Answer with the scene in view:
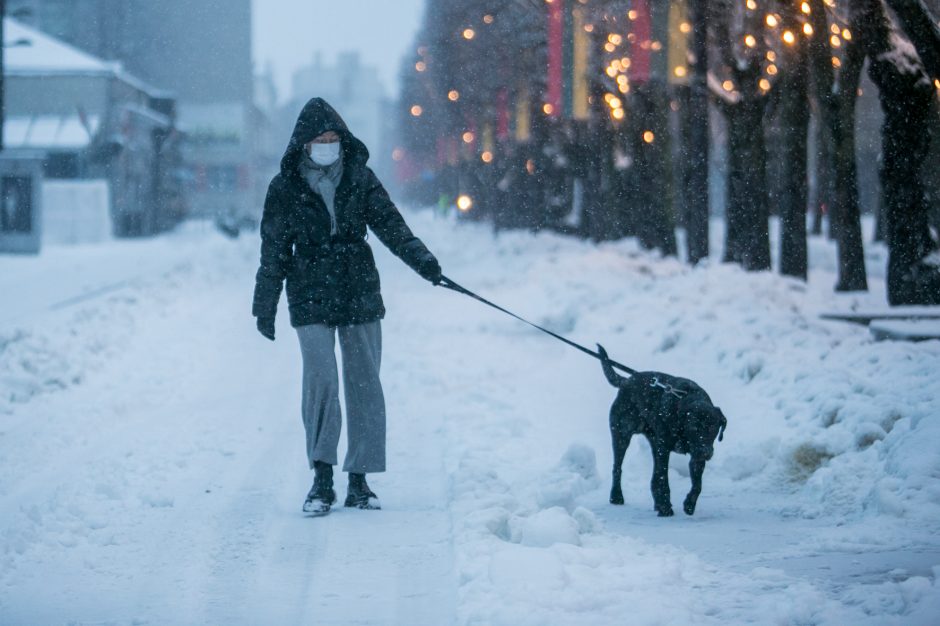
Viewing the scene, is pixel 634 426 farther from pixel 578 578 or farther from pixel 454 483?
pixel 578 578

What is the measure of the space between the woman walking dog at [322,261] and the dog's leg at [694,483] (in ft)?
5.73

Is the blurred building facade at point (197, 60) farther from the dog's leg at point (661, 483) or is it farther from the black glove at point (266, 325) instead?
the dog's leg at point (661, 483)

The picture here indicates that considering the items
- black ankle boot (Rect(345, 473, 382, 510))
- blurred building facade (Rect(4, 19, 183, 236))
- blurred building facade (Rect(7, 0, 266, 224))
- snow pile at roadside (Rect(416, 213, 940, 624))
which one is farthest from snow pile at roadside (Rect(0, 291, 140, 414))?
blurred building facade (Rect(7, 0, 266, 224))

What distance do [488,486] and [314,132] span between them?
2238 mm

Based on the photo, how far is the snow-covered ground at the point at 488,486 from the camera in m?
5.03

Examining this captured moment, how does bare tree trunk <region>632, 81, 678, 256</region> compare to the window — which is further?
the window

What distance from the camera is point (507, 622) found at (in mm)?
4543

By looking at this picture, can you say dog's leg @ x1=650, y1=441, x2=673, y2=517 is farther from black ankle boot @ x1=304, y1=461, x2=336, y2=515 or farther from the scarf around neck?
the scarf around neck

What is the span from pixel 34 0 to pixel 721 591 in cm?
9744

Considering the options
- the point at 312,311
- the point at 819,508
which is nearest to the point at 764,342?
the point at 819,508

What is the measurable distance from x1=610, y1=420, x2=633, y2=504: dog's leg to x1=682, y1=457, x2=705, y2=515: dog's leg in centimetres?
45

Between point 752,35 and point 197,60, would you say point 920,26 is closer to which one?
point 752,35

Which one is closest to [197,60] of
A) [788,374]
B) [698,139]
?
[698,139]

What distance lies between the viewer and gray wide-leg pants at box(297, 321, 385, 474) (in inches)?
266
